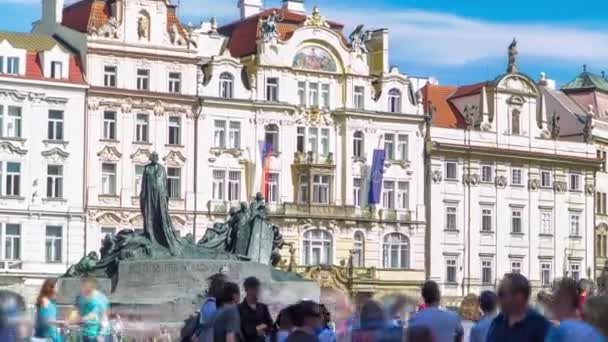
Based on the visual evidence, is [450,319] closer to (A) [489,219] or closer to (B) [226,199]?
(B) [226,199]

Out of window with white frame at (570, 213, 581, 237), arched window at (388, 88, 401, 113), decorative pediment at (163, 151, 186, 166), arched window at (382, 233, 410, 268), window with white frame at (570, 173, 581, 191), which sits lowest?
arched window at (382, 233, 410, 268)

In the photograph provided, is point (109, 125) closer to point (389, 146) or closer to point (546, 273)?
point (389, 146)

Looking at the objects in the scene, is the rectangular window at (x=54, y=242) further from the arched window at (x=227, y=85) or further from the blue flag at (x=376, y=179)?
the blue flag at (x=376, y=179)

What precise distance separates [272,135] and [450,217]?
31.2ft

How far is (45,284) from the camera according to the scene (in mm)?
17891

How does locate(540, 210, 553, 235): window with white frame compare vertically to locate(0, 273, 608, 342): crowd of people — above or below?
above

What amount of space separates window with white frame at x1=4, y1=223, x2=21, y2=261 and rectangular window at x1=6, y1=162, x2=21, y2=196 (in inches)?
47.1

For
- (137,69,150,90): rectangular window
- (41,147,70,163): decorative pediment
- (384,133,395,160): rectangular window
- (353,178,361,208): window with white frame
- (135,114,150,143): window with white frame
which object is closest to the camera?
(41,147,70,163): decorative pediment

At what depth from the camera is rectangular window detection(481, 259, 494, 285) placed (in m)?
68.4

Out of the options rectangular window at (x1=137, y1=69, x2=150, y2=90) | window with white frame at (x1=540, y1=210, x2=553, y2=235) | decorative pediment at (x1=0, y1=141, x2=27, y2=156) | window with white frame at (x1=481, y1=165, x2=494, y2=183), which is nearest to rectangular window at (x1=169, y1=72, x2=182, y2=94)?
rectangular window at (x1=137, y1=69, x2=150, y2=90)

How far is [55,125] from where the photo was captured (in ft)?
191

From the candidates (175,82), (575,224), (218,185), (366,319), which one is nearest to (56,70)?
(175,82)

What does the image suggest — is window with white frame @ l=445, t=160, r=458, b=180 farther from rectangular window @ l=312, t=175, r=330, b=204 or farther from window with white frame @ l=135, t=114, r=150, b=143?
window with white frame @ l=135, t=114, r=150, b=143

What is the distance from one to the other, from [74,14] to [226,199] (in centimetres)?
933
